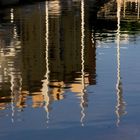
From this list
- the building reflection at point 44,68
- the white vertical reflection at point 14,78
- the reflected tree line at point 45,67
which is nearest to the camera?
the white vertical reflection at point 14,78

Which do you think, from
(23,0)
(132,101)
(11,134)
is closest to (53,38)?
(132,101)

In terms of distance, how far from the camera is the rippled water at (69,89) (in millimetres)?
20591

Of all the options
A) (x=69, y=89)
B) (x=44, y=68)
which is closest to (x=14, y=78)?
(x=69, y=89)

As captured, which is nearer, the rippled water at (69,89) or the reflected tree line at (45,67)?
the rippled water at (69,89)

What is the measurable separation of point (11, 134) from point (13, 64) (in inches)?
699

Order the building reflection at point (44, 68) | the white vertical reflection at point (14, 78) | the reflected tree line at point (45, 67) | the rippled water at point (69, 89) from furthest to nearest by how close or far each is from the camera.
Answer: the reflected tree line at point (45, 67), the building reflection at point (44, 68), the white vertical reflection at point (14, 78), the rippled water at point (69, 89)

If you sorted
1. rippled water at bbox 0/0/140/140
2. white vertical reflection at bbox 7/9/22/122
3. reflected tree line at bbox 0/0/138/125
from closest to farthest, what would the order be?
rippled water at bbox 0/0/140/140
white vertical reflection at bbox 7/9/22/122
reflected tree line at bbox 0/0/138/125

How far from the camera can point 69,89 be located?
28.6 metres

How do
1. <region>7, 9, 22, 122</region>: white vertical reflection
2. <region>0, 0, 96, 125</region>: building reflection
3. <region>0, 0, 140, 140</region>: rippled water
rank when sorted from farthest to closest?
1. <region>0, 0, 96, 125</region>: building reflection
2. <region>7, 9, 22, 122</region>: white vertical reflection
3. <region>0, 0, 140, 140</region>: rippled water

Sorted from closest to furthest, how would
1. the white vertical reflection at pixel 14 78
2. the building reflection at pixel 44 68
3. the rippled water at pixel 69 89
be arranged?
1. the rippled water at pixel 69 89
2. the white vertical reflection at pixel 14 78
3. the building reflection at pixel 44 68

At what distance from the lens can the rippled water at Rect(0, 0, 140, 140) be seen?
67.6ft

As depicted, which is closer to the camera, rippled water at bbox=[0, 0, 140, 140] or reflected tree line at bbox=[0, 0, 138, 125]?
rippled water at bbox=[0, 0, 140, 140]

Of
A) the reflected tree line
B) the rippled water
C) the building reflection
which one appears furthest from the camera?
the reflected tree line

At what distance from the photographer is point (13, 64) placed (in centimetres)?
3750
